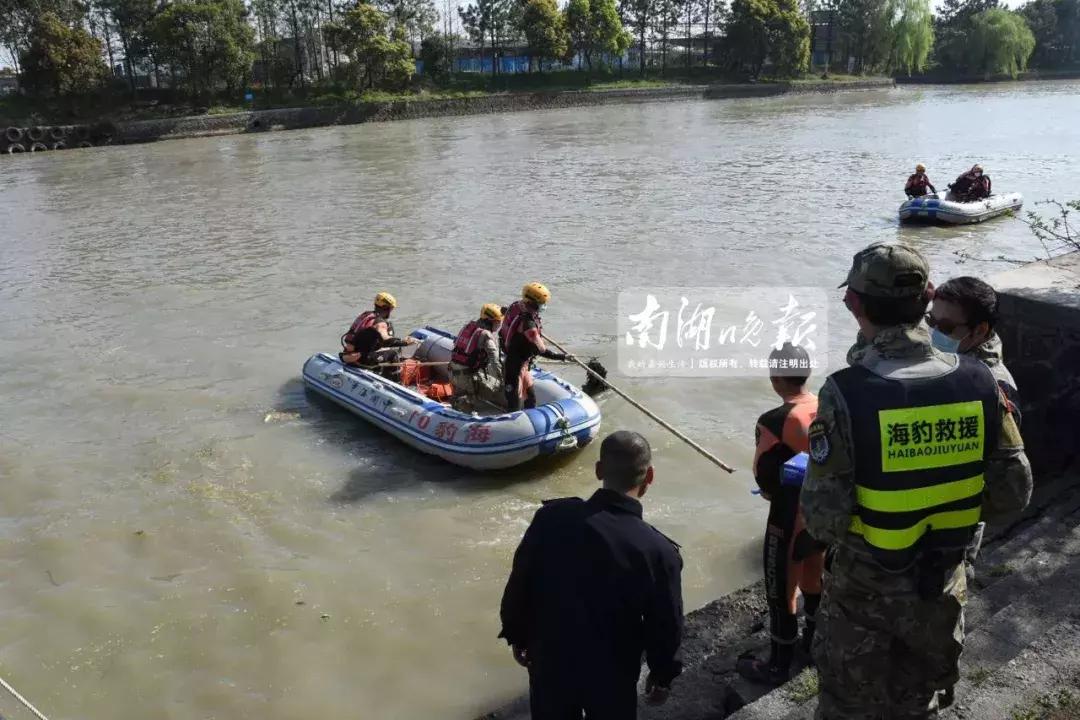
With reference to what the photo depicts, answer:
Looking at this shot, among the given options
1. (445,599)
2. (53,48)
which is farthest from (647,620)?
(53,48)

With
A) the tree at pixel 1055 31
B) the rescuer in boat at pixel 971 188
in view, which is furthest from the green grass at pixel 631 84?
the rescuer in boat at pixel 971 188

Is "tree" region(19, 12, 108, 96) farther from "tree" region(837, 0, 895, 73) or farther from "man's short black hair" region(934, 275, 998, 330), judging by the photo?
A: "tree" region(837, 0, 895, 73)

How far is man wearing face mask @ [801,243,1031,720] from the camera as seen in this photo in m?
2.24

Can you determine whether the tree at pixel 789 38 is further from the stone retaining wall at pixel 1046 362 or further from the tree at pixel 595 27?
the stone retaining wall at pixel 1046 362

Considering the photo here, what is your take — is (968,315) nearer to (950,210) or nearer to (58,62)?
(950,210)

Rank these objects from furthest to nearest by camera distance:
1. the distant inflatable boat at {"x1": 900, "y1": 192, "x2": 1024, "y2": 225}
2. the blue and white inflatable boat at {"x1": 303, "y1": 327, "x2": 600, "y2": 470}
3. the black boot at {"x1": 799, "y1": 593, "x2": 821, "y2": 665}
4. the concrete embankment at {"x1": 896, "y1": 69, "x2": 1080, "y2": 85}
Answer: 1. the concrete embankment at {"x1": 896, "y1": 69, "x2": 1080, "y2": 85}
2. the distant inflatable boat at {"x1": 900, "y1": 192, "x2": 1024, "y2": 225}
3. the blue and white inflatable boat at {"x1": 303, "y1": 327, "x2": 600, "y2": 470}
4. the black boot at {"x1": 799, "y1": 593, "x2": 821, "y2": 665}

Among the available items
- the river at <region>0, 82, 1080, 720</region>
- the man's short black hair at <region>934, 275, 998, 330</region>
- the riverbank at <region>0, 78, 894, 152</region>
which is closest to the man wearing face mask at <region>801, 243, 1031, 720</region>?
the man's short black hair at <region>934, 275, 998, 330</region>

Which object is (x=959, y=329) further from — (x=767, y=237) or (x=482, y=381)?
(x=767, y=237)

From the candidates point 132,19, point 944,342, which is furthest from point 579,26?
point 944,342

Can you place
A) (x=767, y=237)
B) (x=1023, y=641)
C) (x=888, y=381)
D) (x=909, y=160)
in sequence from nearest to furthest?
(x=888, y=381) < (x=1023, y=641) < (x=767, y=237) < (x=909, y=160)

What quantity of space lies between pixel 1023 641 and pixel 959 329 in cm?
114

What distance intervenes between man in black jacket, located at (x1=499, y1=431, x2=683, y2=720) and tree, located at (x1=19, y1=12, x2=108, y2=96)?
4726cm

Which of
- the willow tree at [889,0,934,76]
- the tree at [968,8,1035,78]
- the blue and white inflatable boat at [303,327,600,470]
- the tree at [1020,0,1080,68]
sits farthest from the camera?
the tree at [1020,0,1080,68]

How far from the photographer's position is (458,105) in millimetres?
50031
